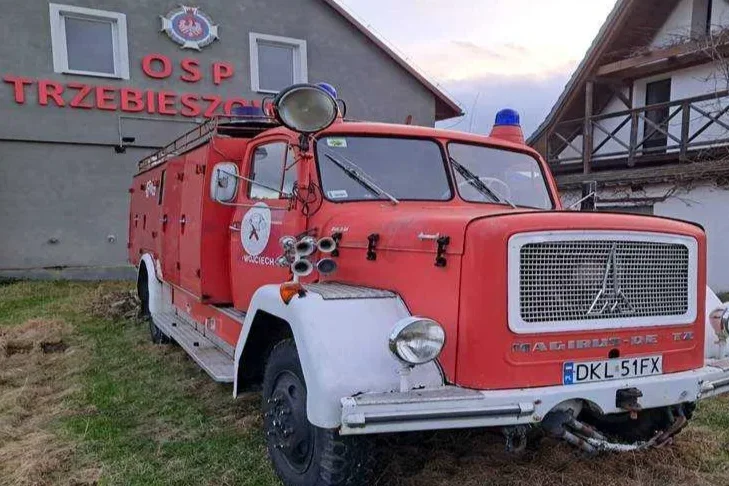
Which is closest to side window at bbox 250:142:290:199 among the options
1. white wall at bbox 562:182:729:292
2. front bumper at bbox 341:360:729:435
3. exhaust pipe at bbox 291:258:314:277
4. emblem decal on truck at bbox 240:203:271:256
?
emblem decal on truck at bbox 240:203:271:256

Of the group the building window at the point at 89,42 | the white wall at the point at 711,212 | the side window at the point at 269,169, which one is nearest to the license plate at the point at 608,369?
the side window at the point at 269,169

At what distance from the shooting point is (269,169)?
432 centimetres

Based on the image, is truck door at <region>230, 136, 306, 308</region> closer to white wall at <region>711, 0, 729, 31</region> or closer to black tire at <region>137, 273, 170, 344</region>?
black tire at <region>137, 273, 170, 344</region>

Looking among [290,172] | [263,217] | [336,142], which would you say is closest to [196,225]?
[263,217]

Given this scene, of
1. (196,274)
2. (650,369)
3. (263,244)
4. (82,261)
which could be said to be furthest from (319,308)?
(82,261)

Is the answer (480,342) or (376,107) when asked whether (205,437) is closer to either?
(480,342)

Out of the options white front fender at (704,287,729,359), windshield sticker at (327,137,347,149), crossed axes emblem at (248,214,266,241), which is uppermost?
windshield sticker at (327,137,347,149)

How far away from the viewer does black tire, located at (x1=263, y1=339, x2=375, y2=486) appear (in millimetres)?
2803

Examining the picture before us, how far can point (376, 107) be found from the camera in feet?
47.2

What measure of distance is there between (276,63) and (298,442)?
11862 mm

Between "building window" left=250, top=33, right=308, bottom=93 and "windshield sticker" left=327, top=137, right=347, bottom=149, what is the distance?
10.0 m

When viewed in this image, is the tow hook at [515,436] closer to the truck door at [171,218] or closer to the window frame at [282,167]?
the window frame at [282,167]

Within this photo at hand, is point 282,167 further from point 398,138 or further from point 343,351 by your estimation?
point 343,351

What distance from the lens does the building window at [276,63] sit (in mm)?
13258
